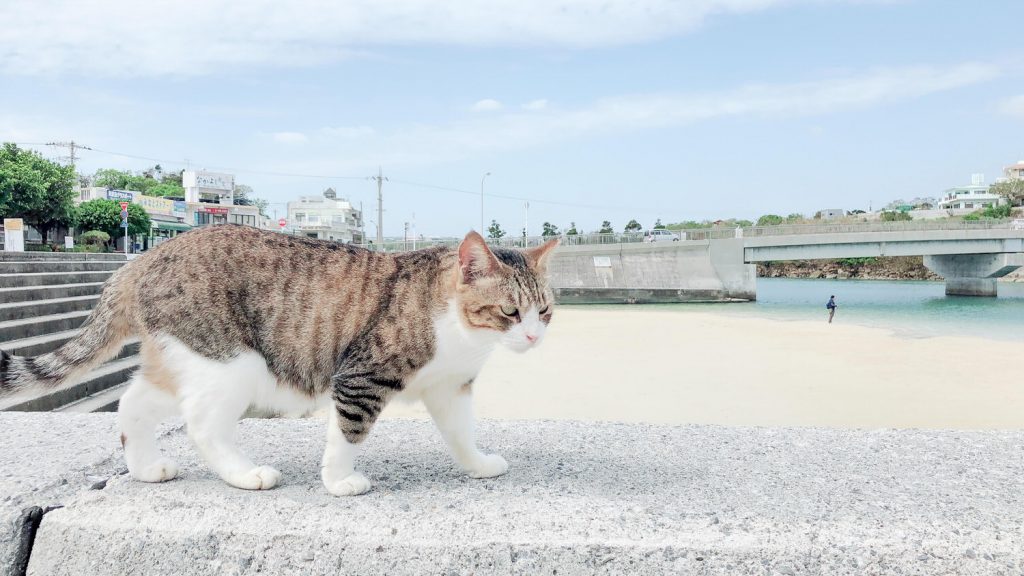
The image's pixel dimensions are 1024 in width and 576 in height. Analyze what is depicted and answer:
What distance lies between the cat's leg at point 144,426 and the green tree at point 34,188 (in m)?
41.5

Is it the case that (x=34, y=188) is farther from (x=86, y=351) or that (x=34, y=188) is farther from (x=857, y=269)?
(x=857, y=269)

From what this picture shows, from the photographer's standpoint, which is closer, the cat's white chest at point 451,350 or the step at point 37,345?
the cat's white chest at point 451,350

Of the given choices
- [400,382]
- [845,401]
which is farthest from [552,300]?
[845,401]

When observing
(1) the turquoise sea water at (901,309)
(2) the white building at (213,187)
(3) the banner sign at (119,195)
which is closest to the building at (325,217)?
(2) the white building at (213,187)

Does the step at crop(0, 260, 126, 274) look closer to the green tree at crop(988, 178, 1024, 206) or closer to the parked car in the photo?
the parked car

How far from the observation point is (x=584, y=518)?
197 cm

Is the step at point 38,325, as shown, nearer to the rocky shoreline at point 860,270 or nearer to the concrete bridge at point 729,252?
the concrete bridge at point 729,252

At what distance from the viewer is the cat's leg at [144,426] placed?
2354 mm

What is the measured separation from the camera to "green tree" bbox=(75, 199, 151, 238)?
1850 inches

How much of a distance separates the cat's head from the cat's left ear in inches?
6.5

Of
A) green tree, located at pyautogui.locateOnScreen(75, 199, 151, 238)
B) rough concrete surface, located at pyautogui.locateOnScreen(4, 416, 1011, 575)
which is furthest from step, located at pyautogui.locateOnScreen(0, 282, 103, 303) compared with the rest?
green tree, located at pyautogui.locateOnScreen(75, 199, 151, 238)

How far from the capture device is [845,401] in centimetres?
1371

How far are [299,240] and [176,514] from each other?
1089mm

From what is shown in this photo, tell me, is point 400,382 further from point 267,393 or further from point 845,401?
point 845,401
